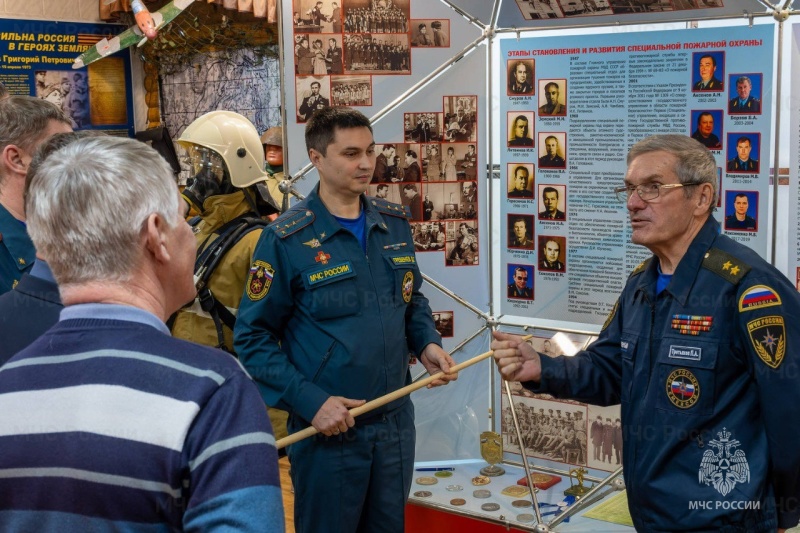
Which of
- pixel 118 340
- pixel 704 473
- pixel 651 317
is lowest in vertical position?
pixel 704 473

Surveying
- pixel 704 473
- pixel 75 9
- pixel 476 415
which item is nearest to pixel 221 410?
pixel 704 473

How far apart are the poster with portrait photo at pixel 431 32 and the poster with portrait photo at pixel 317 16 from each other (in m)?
0.37

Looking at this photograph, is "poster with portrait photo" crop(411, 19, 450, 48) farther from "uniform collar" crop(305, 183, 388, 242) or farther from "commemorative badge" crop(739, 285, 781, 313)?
"commemorative badge" crop(739, 285, 781, 313)

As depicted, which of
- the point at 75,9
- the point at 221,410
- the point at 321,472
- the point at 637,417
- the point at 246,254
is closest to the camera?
the point at 221,410

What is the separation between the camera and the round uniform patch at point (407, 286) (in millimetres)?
3324

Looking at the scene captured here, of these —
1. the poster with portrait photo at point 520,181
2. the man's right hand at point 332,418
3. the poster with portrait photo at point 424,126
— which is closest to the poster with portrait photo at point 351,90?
the poster with portrait photo at point 424,126

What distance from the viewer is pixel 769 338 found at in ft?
7.55

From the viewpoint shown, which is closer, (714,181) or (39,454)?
(39,454)

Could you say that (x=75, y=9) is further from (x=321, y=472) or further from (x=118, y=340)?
(x=118, y=340)

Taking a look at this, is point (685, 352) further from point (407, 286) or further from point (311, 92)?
point (311, 92)

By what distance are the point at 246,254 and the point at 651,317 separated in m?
1.66

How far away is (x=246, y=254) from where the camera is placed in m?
3.50

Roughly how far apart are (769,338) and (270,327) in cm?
170

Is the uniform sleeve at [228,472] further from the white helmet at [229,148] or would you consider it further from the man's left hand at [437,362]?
the white helmet at [229,148]
